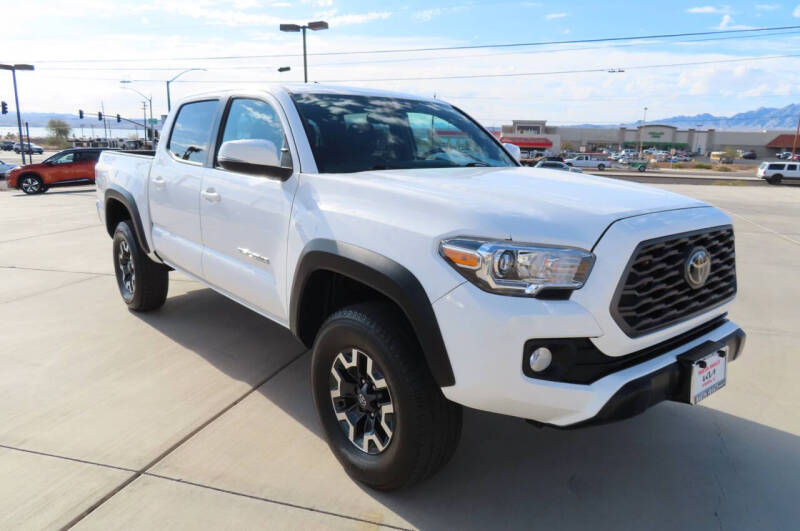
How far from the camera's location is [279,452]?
289 centimetres

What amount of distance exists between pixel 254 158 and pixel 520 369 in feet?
5.49

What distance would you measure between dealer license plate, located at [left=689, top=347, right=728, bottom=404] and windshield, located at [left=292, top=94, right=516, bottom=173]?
171 centimetres

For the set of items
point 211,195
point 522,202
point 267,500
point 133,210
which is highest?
point 522,202

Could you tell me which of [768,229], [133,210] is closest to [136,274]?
[133,210]

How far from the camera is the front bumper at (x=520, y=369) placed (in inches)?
78.2

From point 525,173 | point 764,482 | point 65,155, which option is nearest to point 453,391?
point 525,173

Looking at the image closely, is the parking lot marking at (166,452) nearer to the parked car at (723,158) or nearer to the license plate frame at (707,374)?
the license plate frame at (707,374)

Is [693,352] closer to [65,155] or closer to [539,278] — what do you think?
[539,278]

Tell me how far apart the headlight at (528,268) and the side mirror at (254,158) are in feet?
4.30

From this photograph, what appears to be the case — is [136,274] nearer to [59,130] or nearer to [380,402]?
[380,402]

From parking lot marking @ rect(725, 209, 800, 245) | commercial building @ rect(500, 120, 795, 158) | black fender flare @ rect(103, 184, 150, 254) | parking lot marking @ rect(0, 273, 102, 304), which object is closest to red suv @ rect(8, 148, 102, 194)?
parking lot marking @ rect(0, 273, 102, 304)

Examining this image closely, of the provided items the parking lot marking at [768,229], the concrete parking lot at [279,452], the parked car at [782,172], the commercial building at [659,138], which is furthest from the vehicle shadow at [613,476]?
the commercial building at [659,138]

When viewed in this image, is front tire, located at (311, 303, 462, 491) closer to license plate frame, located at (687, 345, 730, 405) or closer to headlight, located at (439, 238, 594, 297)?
headlight, located at (439, 238, 594, 297)

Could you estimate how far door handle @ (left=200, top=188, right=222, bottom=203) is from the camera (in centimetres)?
346
